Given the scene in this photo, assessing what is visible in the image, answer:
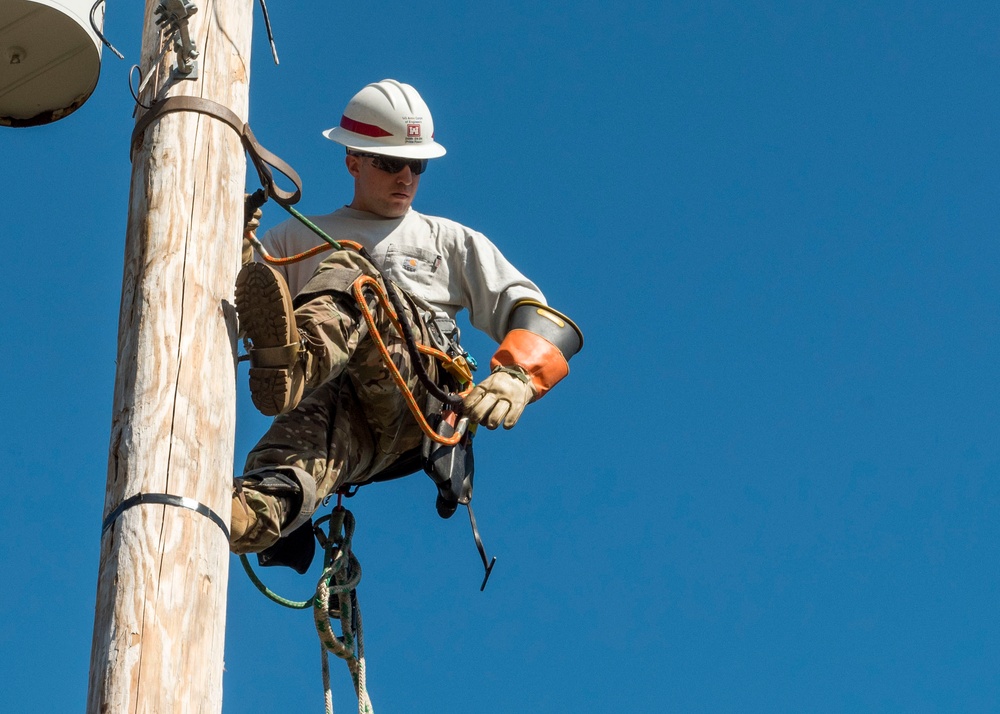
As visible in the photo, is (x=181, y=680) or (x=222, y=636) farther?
(x=222, y=636)

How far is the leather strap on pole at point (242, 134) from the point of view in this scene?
14.3 feet

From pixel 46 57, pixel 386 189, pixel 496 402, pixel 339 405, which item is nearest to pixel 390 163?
pixel 386 189

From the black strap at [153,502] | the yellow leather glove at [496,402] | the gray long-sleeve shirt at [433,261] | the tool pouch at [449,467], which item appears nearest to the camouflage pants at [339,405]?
the tool pouch at [449,467]

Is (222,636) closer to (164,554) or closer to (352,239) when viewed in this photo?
(164,554)

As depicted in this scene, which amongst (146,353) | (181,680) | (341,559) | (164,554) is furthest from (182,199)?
(341,559)

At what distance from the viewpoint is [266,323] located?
4.27 metres

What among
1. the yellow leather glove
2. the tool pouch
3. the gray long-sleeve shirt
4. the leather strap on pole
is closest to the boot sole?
the leather strap on pole

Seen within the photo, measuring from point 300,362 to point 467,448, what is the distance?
3.93ft

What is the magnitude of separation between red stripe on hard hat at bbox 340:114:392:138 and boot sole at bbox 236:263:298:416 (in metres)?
1.87

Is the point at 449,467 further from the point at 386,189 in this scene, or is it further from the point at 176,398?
the point at 176,398

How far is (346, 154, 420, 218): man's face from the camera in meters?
6.09

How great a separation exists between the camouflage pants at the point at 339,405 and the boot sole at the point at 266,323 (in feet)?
1.00

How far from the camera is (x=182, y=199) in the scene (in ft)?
13.9

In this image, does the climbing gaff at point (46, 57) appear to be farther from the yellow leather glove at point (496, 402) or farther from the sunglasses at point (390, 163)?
the yellow leather glove at point (496, 402)
